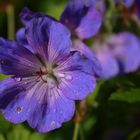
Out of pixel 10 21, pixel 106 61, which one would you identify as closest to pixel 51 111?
pixel 106 61

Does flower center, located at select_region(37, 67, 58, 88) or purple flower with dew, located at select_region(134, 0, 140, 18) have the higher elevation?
flower center, located at select_region(37, 67, 58, 88)

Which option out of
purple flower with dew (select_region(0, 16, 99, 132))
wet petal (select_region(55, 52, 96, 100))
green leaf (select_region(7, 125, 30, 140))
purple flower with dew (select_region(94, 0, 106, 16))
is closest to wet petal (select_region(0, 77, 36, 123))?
purple flower with dew (select_region(0, 16, 99, 132))

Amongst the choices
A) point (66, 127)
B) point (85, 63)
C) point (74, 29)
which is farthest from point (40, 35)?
point (66, 127)

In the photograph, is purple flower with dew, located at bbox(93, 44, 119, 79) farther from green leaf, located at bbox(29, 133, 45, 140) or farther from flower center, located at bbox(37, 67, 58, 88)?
flower center, located at bbox(37, 67, 58, 88)

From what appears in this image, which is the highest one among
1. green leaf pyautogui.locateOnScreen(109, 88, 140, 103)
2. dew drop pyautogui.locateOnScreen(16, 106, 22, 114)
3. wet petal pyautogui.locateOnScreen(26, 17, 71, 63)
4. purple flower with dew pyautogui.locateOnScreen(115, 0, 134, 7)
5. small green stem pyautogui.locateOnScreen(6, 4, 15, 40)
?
wet petal pyautogui.locateOnScreen(26, 17, 71, 63)

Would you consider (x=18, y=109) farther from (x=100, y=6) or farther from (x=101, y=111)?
(x=100, y=6)

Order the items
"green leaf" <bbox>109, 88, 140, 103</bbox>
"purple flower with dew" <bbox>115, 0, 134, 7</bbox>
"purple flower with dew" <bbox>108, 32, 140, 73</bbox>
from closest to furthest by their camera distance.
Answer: "green leaf" <bbox>109, 88, 140, 103</bbox>, "purple flower with dew" <bbox>115, 0, 134, 7</bbox>, "purple flower with dew" <bbox>108, 32, 140, 73</bbox>
